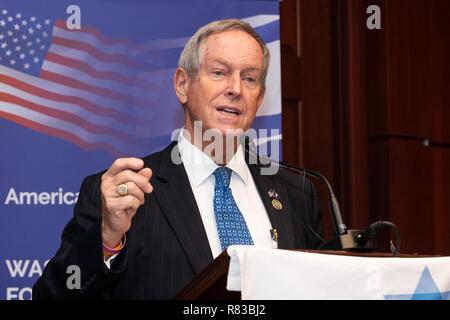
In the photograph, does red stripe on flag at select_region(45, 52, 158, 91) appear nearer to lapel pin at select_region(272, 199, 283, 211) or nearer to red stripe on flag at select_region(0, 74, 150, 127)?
red stripe on flag at select_region(0, 74, 150, 127)

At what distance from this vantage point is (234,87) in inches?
102

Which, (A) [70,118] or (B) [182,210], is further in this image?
(A) [70,118]

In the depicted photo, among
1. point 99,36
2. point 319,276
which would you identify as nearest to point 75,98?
point 99,36

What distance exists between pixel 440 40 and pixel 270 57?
119cm

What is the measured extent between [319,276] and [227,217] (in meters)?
0.95

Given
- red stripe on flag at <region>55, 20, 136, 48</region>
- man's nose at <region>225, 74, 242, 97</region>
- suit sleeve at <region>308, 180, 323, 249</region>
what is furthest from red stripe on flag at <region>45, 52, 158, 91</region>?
suit sleeve at <region>308, 180, 323, 249</region>

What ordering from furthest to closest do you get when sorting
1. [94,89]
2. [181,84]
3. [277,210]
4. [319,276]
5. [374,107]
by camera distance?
1. [374,107]
2. [94,89]
3. [181,84]
4. [277,210]
5. [319,276]

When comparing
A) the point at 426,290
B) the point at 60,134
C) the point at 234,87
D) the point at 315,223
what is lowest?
the point at 426,290

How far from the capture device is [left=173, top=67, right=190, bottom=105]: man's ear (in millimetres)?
2814

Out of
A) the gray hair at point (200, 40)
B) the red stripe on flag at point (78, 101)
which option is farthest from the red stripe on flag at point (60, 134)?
A: the gray hair at point (200, 40)

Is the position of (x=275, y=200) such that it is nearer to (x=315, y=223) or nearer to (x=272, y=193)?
(x=272, y=193)

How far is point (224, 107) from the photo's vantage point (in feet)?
8.53

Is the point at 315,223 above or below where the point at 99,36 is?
below

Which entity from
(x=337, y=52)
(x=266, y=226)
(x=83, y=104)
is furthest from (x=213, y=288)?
(x=337, y=52)
